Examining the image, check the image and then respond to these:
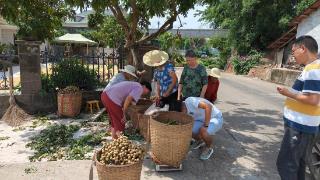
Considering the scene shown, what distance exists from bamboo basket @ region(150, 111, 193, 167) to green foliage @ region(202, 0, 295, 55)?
75.8ft

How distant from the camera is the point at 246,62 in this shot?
2973 centimetres

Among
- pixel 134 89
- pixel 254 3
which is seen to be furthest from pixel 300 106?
pixel 254 3

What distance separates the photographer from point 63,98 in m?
8.40

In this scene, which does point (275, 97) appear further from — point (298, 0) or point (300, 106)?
point (298, 0)

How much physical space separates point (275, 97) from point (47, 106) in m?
8.98

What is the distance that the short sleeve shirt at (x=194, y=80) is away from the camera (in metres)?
6.39

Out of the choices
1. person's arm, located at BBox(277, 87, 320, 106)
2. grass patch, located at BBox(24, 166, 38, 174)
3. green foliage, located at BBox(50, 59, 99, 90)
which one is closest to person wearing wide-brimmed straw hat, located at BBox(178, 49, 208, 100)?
person's arm, located at BBox(277, 87, 320, 106)

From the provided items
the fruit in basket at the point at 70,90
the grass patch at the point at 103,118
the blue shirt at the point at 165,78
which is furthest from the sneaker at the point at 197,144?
the fruit in basket at the point at 70,90

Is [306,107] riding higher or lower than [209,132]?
higher

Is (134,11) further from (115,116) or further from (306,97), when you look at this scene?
(306,97)

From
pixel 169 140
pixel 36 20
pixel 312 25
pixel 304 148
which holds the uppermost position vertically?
pixel 312 25

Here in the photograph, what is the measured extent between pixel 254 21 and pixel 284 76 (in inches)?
383

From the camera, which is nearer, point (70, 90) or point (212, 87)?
point (212, 87)

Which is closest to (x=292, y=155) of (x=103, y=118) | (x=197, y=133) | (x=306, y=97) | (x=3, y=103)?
(x=306, y=97)
